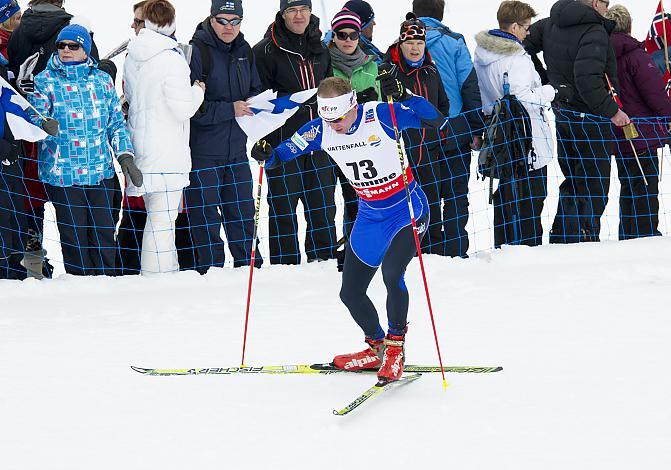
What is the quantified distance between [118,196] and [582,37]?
3487 millimetres

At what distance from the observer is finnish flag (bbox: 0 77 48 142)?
6.13 metres

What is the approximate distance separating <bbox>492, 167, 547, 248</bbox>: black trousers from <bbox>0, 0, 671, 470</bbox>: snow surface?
0.83 ft

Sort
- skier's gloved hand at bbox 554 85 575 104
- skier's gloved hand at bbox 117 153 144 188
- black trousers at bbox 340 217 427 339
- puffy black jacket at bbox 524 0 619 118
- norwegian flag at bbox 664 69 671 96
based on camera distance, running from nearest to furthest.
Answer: black trousers at bbox 340 217 427 339 → skier's gloved hand at bbox 117 153 144 188 → puffy black jacket at bbox 524 0 619 118 → skier's gloved hand at bbox 554 85 575 104 → norwegian flag at bbox 664 69 671 96

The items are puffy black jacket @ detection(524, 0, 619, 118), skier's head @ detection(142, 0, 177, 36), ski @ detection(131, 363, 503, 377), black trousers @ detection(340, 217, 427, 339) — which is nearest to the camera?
black trousers @ detection(340, 217, 427, 339)

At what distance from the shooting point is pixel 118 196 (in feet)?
21.7

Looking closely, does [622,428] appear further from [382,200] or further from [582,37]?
[582,37]

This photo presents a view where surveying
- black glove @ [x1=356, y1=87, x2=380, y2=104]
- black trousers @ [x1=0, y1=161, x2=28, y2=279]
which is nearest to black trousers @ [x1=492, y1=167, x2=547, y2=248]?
black glove @ [x1=356, y1=87, x2=380, y2=104]

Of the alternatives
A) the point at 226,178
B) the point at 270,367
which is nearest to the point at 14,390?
the point at 270,367

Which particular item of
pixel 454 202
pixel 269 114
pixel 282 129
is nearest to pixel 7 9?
pixel 269 114

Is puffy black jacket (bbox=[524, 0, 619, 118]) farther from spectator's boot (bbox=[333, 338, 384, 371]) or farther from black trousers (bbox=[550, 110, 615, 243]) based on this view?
spectator's boot (bbox=[333, 338, 384, 371])

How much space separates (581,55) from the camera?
7062mm

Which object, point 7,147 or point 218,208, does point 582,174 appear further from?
point 7,147

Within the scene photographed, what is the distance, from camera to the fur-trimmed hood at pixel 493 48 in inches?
282

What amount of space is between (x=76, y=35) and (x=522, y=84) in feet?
10.3
